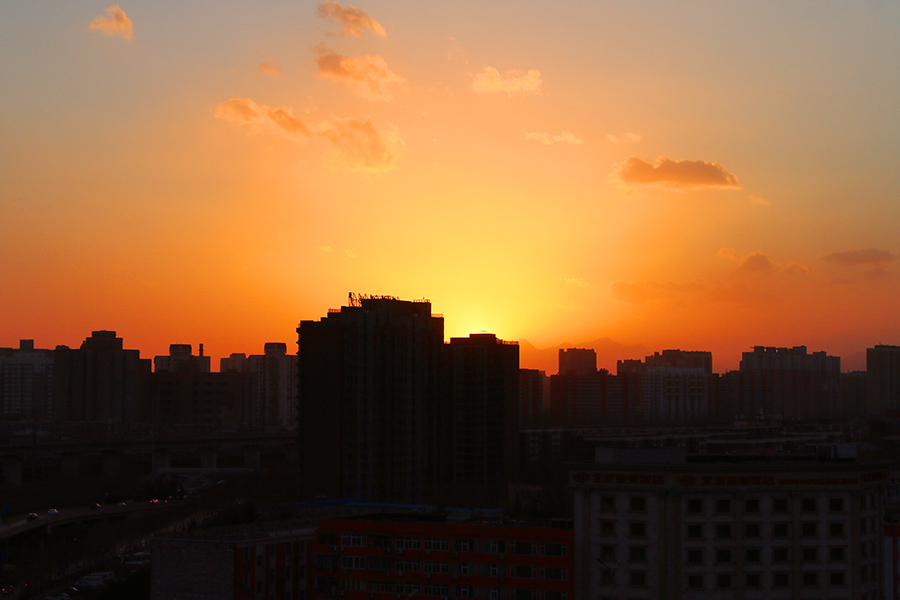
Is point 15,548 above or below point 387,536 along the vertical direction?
below

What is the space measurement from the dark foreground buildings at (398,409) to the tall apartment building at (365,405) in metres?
0.07

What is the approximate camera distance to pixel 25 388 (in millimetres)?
179750

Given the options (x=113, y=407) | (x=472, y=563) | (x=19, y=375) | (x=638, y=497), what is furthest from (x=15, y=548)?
(x=19, y=375)

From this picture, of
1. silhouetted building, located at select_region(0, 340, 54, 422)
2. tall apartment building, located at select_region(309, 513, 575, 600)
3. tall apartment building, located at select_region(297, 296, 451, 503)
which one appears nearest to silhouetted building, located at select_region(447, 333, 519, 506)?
tall apartment building, located at select_region(297, 296, 451, 503)

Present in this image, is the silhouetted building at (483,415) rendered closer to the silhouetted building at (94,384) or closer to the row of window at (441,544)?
the row of window at (441,544)

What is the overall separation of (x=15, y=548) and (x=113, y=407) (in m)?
84.9

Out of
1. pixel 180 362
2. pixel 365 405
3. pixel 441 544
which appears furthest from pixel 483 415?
pixel 180 362

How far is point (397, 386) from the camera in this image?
253 feet

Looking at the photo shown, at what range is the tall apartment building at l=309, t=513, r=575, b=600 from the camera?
36031 mm

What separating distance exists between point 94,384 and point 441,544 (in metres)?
124

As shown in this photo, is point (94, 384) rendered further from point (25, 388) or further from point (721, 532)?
point (721, 532)

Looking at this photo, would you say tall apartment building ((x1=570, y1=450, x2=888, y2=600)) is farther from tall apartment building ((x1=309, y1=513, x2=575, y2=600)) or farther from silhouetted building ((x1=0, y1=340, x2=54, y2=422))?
silhouetted building ((x1=0, y1=340, x2=54, y2=422))

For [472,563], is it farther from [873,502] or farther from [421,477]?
[421,477]

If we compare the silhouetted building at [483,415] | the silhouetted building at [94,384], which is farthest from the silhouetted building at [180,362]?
the silhouetted building at [483,415]
